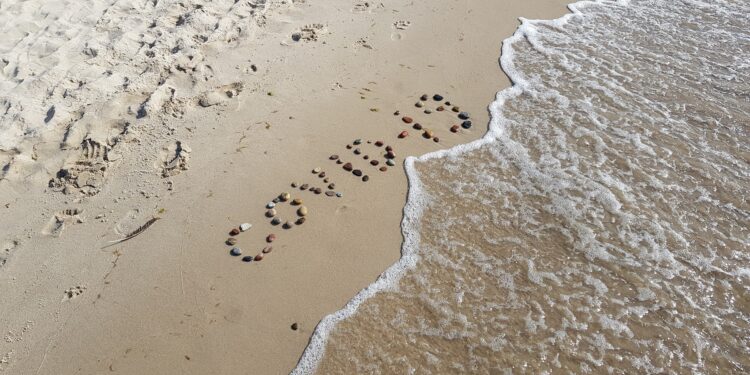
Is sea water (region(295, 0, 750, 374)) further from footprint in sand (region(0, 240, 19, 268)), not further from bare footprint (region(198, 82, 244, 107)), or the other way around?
footprint in sand (region(0, 240, 19, 268))

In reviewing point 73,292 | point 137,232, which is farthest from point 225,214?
point 73,292

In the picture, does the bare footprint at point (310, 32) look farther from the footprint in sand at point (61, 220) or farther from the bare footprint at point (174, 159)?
the footprint in sand at point (61, 220)

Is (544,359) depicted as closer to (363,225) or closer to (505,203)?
(505,203)

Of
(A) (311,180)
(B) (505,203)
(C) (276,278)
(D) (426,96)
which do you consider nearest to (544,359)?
(B) (505,203)

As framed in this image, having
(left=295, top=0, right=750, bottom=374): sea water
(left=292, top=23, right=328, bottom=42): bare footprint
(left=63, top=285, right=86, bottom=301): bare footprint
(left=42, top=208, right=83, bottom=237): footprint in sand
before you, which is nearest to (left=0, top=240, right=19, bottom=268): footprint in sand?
(left=42, top=208, right=83, bottom=237): footprint in sand

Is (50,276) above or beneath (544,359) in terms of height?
beneath

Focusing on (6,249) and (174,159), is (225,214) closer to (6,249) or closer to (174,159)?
(174,159)

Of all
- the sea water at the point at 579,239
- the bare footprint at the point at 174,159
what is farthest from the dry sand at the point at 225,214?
the sea water at the point at 579,239
